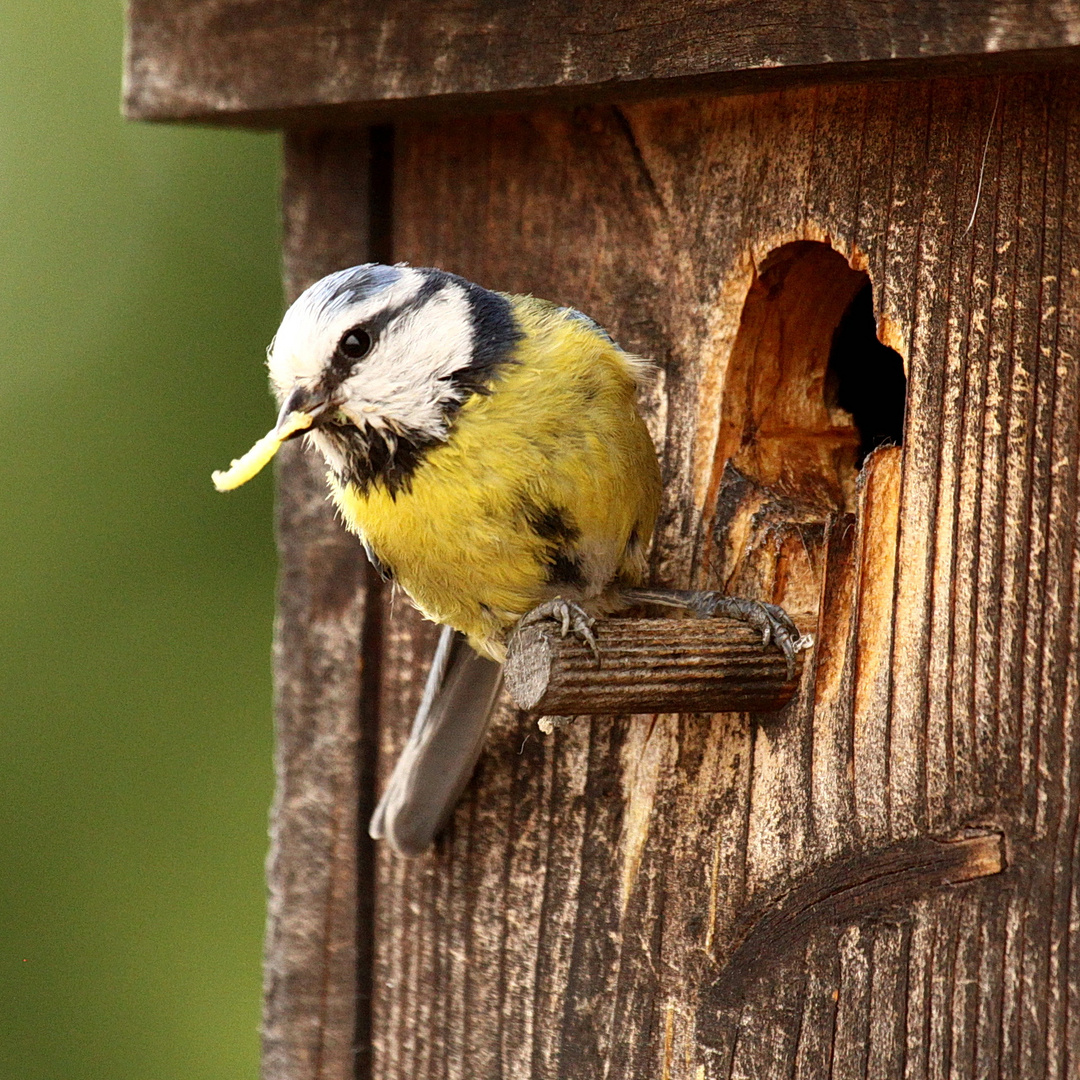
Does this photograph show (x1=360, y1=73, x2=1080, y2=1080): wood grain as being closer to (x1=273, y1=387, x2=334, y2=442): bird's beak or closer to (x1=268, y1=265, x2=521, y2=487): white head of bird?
(x1=268, y1=265, x2=521, y2=487): white head of bird

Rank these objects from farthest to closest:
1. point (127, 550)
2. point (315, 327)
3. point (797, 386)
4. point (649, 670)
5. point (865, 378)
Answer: point (127, 550), point (865, 378), point (797, 386), point (315, 327), point (649, 670)

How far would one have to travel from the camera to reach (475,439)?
1474 mm

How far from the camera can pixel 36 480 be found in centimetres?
→ 305

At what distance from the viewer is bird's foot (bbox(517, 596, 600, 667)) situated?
131 cm

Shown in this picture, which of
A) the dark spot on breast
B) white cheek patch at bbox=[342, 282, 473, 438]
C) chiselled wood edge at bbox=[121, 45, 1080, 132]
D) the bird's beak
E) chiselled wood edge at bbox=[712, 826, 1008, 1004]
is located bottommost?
chiselled wood edge at bbox=[712, 826, 1008, 1004]

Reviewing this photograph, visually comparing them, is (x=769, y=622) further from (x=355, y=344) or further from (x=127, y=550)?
(x=127, y=550)

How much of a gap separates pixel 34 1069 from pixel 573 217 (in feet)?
6.60

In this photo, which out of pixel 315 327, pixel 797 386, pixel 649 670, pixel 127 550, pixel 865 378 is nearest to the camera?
pixel 649 670

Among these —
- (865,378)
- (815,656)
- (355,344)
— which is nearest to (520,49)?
(355,344)

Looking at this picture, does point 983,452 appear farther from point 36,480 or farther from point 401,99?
point 36,480

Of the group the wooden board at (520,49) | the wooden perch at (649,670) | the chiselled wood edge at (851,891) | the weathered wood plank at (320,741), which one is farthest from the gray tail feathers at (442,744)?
the wooden board at (520,49)

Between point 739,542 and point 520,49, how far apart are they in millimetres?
535

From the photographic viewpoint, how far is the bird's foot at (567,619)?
51.7 inches

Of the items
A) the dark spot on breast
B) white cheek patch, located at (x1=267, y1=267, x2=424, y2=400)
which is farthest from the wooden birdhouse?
white cheek patch, located at (x1=267, y1=267, x2=424, y2=400)
